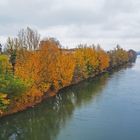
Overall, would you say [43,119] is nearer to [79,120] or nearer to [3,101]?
[79,120]

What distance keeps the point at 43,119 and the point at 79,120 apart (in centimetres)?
373

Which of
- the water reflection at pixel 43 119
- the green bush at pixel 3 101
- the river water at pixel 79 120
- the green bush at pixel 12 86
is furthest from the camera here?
the green bush at pixel 12 86

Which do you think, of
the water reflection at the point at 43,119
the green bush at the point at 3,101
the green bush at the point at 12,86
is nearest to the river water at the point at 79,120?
the water reflection at the point at 43,119

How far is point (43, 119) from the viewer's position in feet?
106

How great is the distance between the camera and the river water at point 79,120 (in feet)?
87.7

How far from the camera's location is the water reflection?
2731cm

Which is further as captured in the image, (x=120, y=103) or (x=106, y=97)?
(x=106, y=97)

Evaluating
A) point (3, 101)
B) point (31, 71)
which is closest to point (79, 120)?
point (3, 101)

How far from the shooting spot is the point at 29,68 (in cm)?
3925

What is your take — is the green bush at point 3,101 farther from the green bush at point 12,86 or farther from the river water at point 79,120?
the river water at point 79,120

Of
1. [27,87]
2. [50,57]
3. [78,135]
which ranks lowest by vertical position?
[78,135]

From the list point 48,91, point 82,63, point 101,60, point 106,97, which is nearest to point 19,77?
point 48,91

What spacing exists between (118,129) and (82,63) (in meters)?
37.0

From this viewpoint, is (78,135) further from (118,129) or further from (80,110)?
(80,110)
